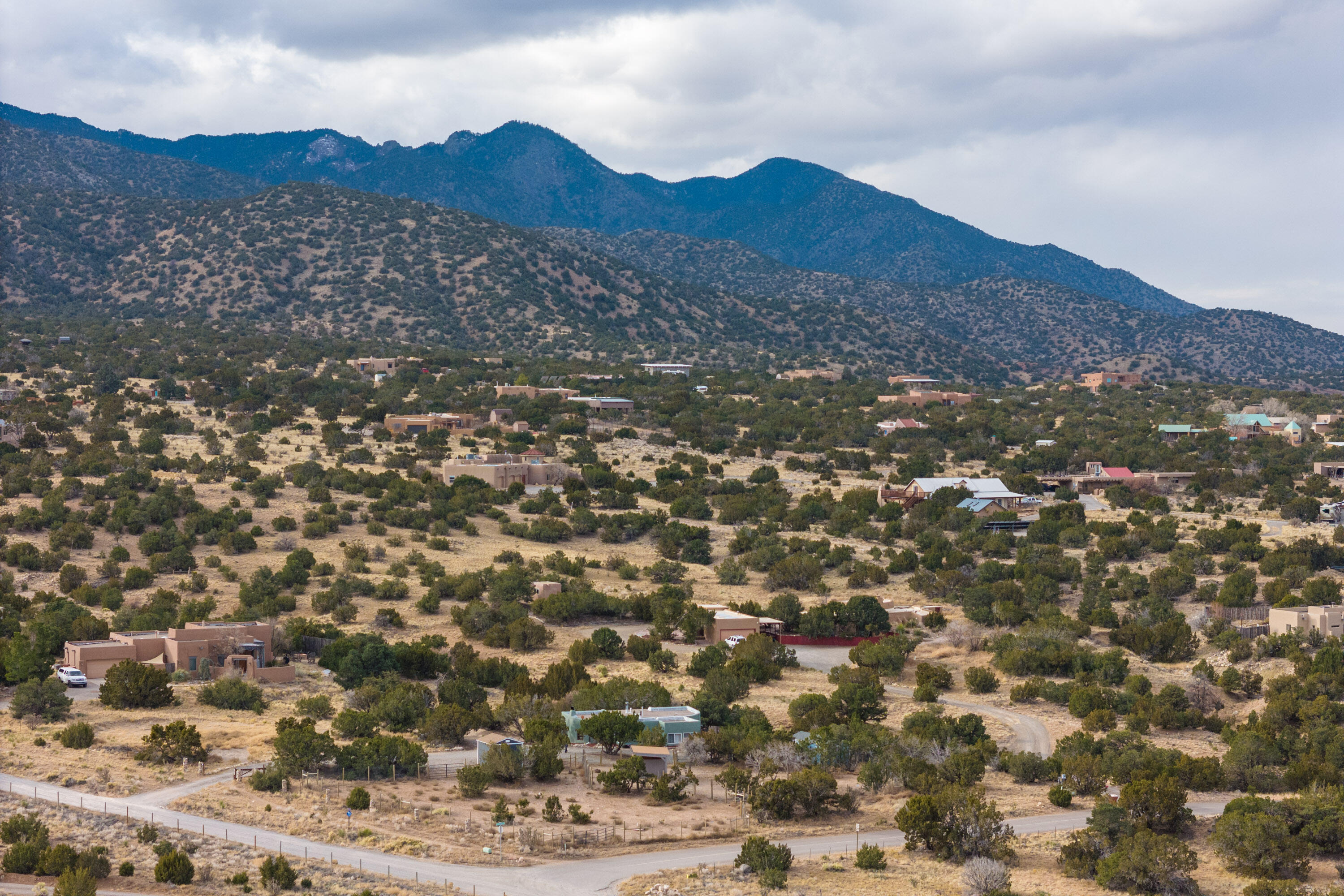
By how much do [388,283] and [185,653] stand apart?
378 ft

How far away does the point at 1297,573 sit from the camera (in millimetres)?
50656

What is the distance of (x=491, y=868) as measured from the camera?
88.2ft

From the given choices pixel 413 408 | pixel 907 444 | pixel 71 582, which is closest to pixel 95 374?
pixel 413 408

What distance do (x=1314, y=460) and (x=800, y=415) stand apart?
35.1 meters

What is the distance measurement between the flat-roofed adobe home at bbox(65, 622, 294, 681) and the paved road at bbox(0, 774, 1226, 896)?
33.0 ft

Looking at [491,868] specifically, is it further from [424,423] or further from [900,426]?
Result: [900,426]

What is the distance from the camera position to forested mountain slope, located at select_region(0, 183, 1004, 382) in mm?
145625

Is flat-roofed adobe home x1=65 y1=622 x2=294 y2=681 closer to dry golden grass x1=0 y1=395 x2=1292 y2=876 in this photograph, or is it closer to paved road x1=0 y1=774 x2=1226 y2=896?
dry golden grass x1=0 y1=395 x2=1292 y2=876

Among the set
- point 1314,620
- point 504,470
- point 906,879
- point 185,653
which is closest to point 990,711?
point 1314,620

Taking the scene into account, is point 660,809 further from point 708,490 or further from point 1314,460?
point 1314,460

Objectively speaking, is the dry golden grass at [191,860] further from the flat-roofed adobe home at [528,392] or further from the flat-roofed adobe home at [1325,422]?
the flat-roofed adobe home at [1325,422]

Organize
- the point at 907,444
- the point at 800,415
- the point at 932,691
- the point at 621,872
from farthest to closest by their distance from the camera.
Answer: the point at 800,415 < the point at 907,444 < the point at 932,691 < the point at 621,872

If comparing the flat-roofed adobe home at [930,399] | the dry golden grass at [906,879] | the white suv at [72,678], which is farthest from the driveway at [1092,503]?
the white suv at [72,678]

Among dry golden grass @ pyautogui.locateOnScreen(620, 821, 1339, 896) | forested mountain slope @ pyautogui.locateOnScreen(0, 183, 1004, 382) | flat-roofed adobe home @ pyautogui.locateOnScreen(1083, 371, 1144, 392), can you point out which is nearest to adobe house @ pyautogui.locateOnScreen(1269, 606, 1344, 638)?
dry golden grass @ pyautogui.locateOnScreen(620, 821, 1339, 896)
